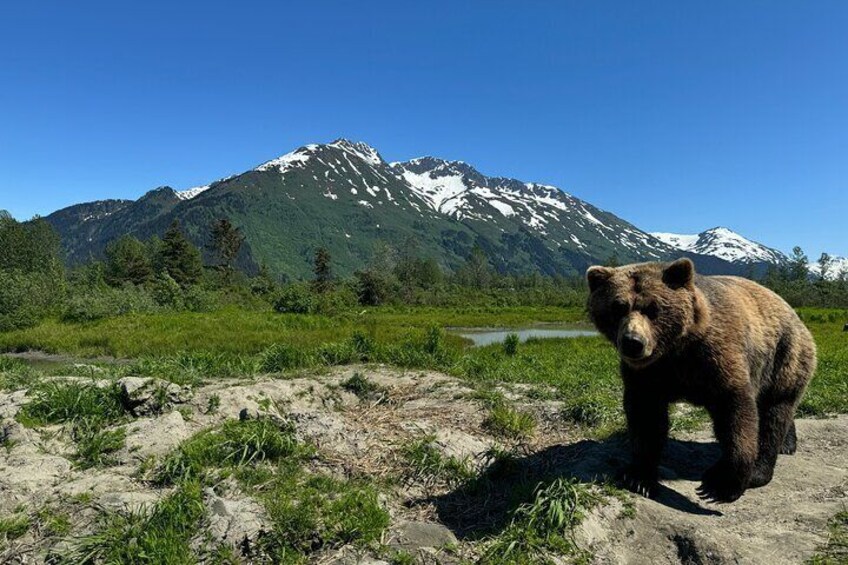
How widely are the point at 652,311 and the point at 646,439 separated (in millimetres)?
1460

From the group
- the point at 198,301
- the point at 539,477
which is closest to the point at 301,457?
the point at 539,477

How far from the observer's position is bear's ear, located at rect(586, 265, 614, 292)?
500 centimetres

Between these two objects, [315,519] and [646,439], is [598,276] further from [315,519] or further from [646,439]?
[315,519]

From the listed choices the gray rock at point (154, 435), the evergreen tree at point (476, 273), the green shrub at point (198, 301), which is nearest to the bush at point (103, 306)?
the green shrub at point (198, 301)

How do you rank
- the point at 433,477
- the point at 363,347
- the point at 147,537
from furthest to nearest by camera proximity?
the point at 363,347 < the point at 433,477 < the point at 147,537

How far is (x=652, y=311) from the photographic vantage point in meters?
4.67

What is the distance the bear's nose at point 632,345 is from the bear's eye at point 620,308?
38cm

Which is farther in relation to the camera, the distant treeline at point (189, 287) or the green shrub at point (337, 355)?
the distant treeline at point (189, 287)

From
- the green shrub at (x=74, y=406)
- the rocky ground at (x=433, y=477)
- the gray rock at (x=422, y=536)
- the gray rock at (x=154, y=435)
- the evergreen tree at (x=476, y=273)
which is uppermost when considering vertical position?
the evergreen tree at (x=476, y=273)

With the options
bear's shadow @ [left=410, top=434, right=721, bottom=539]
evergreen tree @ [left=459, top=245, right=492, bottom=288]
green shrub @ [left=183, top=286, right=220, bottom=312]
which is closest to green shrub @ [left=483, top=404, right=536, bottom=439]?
bear's shadow @ [left=410, top=434, right=721, bottom=539]

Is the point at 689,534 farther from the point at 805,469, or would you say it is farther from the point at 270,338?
the point at 270,338

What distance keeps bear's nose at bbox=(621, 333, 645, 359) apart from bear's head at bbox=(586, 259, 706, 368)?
0.6 inches

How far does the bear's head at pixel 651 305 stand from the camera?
4590 millimetres

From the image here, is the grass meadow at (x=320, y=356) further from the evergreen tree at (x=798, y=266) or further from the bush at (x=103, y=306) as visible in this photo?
the evergreen tree at (x=798, y=266)
